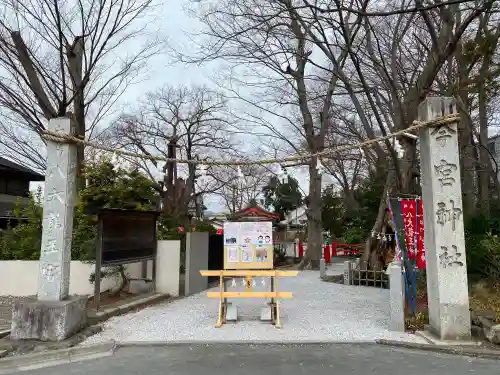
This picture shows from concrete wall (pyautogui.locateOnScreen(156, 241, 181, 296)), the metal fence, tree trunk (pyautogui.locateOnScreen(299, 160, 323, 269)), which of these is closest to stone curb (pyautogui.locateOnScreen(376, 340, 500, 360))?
concrete wall (pyautogui.locateOnScreen(156, 241, 181, 296))

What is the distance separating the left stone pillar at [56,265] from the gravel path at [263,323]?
531 mm

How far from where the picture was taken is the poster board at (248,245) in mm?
7953

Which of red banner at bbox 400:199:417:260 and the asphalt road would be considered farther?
red banner at bbox 400:199:417:260

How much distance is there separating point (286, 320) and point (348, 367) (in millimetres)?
2783

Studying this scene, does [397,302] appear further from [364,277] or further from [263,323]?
[364,277]

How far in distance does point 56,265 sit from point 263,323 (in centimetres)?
373

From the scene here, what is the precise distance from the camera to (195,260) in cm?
1185

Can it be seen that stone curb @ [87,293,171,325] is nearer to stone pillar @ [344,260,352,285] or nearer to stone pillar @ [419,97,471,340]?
stone pillar @ [419,97,471,340]

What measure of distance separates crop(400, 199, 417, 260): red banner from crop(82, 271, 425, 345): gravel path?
141cm

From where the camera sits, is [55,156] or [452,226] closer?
[452,226]

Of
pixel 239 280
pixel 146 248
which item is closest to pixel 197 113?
pixel 239 280

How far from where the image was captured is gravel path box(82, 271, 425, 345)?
6.61 m

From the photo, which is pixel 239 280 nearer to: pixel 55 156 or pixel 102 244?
pixel 102 244

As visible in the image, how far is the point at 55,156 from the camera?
272 inches
